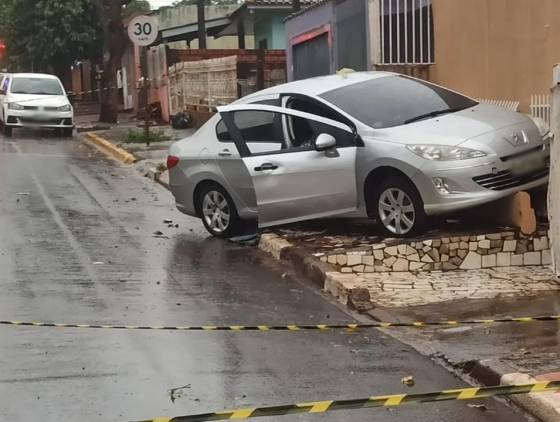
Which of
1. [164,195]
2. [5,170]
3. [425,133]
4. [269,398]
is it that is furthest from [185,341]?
[5,170]

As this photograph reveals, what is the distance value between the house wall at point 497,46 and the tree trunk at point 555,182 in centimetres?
391

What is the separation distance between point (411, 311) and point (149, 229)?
513 cm

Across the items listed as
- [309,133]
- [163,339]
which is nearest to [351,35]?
[309,133]

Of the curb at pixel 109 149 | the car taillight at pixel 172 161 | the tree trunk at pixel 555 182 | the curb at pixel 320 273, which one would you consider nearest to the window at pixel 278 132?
the curb at pixel 320 273

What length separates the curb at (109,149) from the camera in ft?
65.6

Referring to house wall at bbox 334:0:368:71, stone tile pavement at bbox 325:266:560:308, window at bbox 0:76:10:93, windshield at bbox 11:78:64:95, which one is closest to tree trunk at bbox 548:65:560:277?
stone tile pavement at bbox 325:266:560:308

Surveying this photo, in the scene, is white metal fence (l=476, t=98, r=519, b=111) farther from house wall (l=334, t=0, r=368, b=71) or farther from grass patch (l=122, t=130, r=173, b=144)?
grass patch (l=122, t=130, r=173, b=144)

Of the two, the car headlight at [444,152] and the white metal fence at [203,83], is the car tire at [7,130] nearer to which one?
the white metal fence at [203,83]

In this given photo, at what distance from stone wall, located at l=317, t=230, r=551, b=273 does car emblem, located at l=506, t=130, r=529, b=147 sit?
2.81 feet

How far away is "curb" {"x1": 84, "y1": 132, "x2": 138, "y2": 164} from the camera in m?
20.0

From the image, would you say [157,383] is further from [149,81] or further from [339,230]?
[149,81]

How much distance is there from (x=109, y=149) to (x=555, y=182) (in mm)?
15857

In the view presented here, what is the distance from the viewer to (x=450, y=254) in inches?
344

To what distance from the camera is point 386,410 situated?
5.23 m
